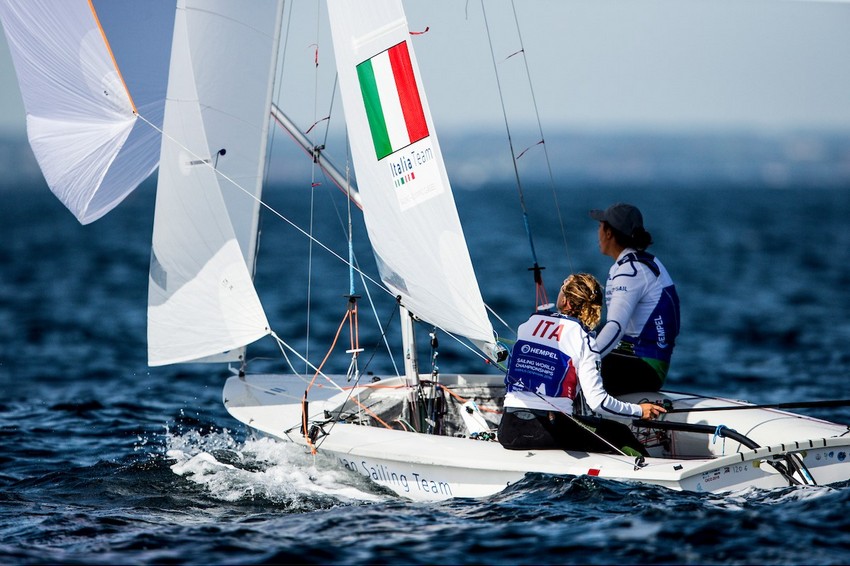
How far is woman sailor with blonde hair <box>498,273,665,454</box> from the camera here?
5457 millimetres

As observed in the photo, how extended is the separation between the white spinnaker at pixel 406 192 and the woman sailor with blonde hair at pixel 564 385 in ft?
2.17

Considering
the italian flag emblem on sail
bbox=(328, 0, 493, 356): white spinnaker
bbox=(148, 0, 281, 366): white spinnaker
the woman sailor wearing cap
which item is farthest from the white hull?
the italian flag emblem on sail

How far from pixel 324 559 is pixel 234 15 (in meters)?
3.75

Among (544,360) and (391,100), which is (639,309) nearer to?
(544,360)

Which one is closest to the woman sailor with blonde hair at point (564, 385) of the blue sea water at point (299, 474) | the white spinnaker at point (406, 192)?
the blue sea water at point (299, 474)

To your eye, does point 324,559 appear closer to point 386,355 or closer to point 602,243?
point 602,243

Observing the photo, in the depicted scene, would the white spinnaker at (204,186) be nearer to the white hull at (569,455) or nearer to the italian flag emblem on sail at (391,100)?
the white hull at (569,455)

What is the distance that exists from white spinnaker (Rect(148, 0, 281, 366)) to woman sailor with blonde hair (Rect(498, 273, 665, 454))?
1786 mm

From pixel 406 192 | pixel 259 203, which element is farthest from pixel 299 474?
pixel 259 203

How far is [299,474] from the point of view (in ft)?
19.9

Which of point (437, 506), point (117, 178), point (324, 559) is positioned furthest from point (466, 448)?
point (117, 178)

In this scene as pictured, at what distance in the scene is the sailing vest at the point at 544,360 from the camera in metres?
5.48

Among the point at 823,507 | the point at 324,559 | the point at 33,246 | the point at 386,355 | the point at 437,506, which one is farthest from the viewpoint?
the point at 33,246

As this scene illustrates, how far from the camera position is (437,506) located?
5500 mm
